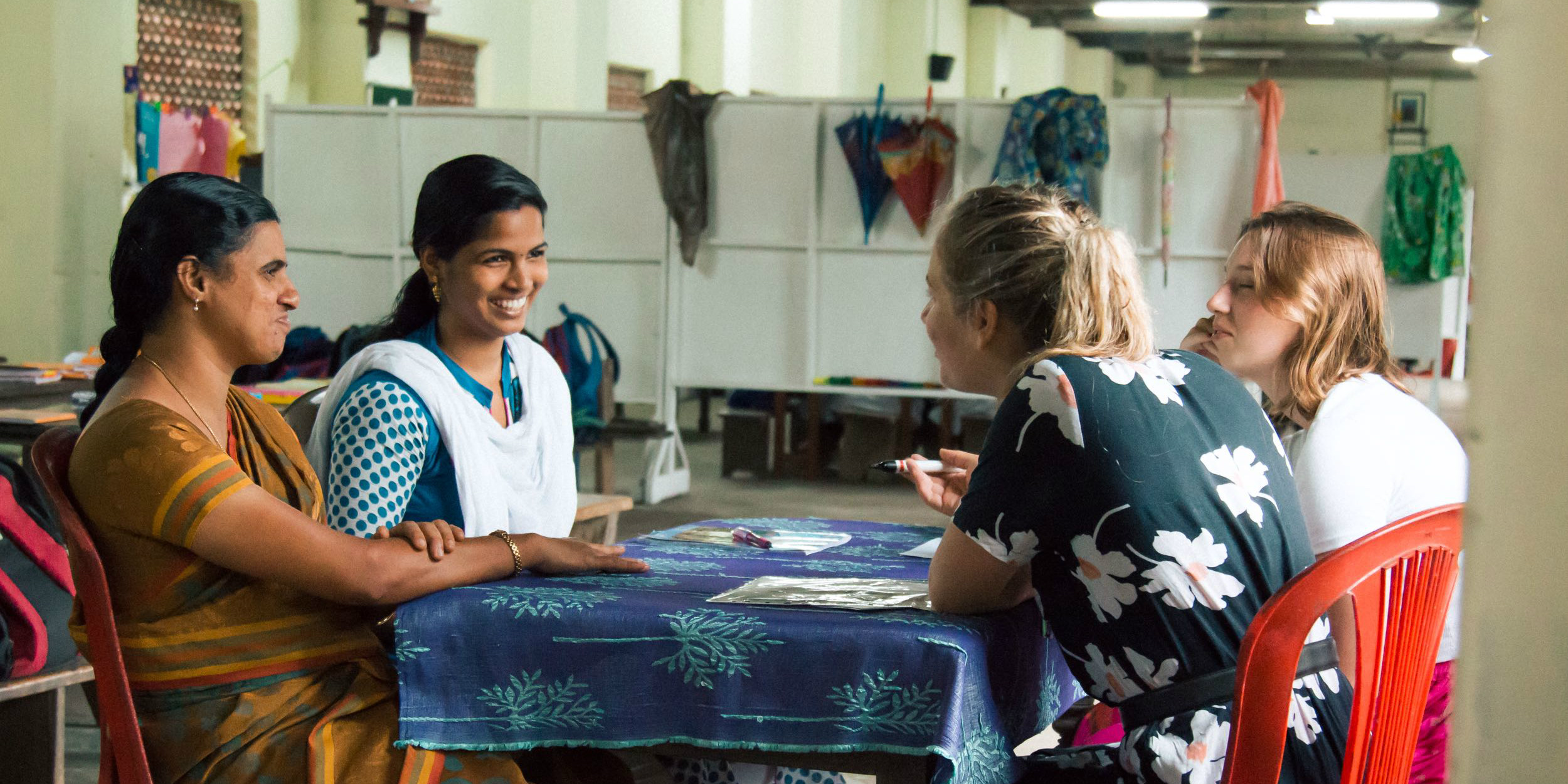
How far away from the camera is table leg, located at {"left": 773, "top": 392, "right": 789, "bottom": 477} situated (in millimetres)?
7754

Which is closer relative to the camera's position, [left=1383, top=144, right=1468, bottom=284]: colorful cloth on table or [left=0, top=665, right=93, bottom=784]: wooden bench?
[left=0, top=665, right=93, bottom=784]: wooden bench

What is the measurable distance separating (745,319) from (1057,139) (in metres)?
1.84

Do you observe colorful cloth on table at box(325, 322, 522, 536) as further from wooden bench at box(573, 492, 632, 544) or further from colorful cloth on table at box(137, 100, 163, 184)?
colorful cloth on table at box(137, 100, 163, 184)

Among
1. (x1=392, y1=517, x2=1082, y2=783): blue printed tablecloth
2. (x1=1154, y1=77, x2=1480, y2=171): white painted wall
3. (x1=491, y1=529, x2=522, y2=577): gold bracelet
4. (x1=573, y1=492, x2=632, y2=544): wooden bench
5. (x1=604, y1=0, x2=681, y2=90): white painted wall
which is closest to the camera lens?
(x1=392, y1=517, x2=1082, y2=783): blue printed tablecloth

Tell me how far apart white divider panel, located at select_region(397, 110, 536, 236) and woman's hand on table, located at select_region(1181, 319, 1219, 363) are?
5.30 m

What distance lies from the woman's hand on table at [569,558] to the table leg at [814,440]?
581cm

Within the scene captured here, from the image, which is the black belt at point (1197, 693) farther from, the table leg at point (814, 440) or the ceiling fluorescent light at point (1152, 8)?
the ceiling fluorescent light at point (1152, 8)

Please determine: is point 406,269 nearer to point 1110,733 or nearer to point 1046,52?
point 1110,733

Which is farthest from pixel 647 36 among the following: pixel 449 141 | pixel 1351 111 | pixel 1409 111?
pixel 1409 111

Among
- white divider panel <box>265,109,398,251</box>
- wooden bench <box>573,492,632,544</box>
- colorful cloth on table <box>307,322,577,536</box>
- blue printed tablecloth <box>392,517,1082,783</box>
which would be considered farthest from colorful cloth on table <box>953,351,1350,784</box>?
white divider panel <box>265,109,398,251</box>

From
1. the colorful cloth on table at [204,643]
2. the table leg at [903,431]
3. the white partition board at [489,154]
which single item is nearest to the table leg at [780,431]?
the table leg at [903,431]

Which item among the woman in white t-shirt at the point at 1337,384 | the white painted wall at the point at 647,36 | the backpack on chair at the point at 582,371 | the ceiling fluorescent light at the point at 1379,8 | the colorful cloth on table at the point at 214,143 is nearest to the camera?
the woman in white t-shirt at the point at 1337,384

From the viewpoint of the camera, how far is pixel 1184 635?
1416 mm

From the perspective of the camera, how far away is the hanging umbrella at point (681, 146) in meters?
6.88
